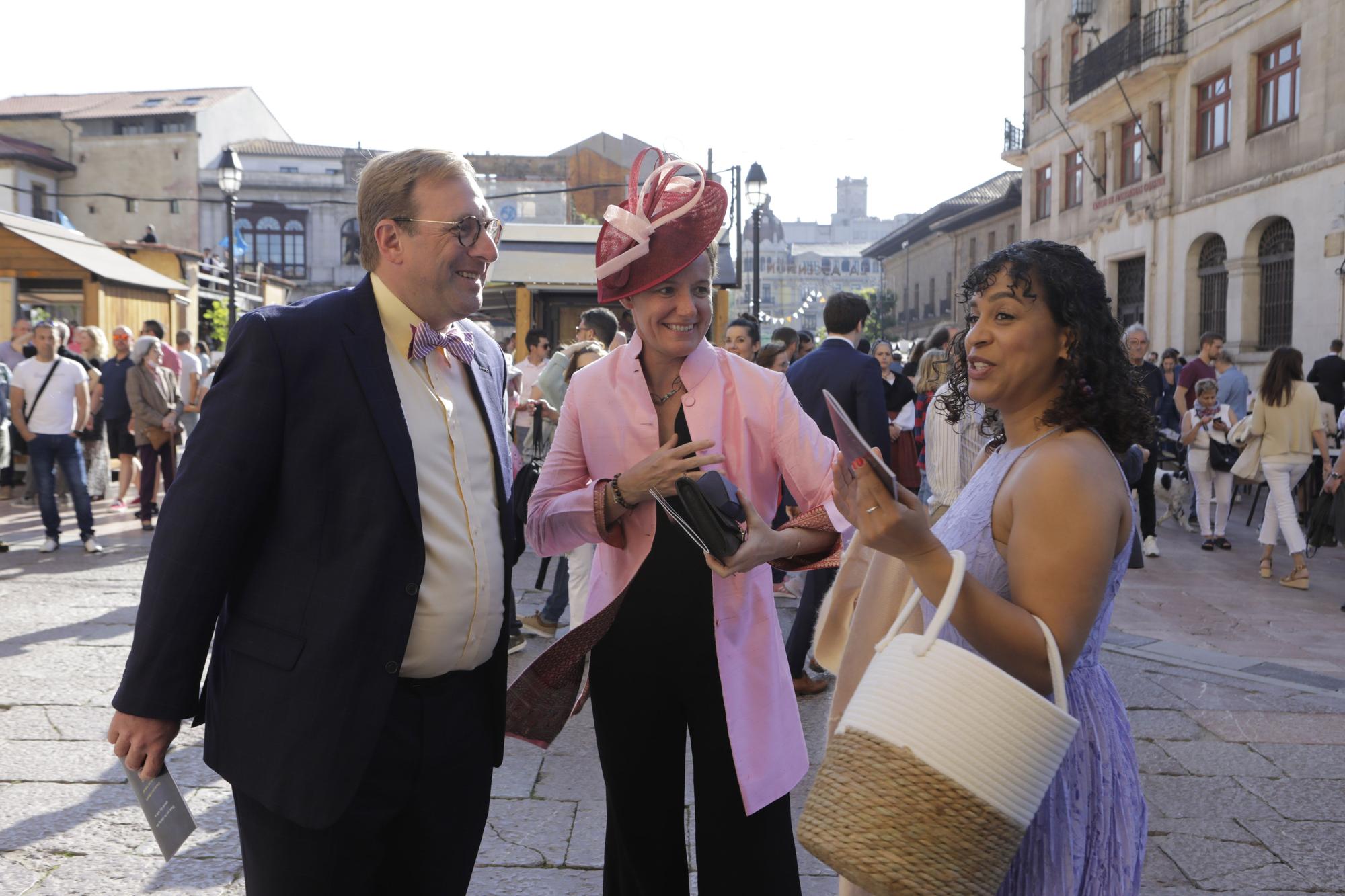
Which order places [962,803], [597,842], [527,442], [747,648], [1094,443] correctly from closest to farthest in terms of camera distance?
[962,803]
[1094,443]
[747,648]
[597,842]
[527,442]

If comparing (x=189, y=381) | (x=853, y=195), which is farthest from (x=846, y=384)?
(x=853, y=195)

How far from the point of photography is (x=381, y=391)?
216cm

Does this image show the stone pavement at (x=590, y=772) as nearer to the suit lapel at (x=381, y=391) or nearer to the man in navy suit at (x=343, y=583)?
the man in navy suit at (x=343, y=583)

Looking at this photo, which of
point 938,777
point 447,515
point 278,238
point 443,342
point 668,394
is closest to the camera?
point 938,777

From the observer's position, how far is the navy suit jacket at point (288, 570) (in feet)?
6.59

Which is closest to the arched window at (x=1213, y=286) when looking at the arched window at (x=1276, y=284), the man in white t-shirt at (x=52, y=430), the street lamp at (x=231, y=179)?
the arched window at (x=1276, y=284)

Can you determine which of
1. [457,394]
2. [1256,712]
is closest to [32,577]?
[457,394]

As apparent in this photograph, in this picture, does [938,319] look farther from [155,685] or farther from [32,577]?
[155,685]

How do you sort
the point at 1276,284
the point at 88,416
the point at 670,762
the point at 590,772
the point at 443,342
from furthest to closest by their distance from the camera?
the point at 1276,284 < the point at 88,416 < the point at 590,772 < the point at 670,762 < the point at 443,342

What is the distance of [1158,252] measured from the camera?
24.3m

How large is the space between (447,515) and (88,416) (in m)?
9.59

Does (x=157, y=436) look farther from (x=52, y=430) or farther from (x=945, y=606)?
(x=945, y=606)

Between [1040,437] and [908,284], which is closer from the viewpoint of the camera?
[1040,437]

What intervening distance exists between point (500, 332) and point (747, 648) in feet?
116
